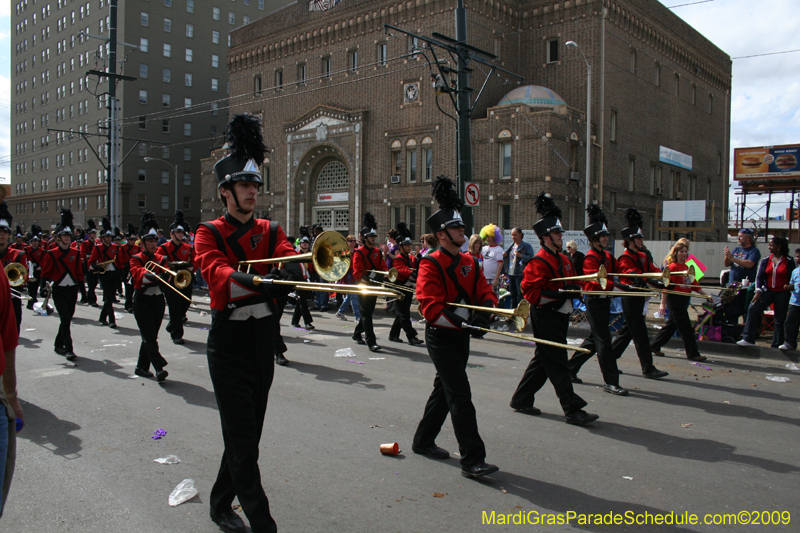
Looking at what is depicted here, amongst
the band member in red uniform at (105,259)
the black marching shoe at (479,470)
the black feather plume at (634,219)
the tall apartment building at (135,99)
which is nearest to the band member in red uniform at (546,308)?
the black marching shoe at (479,470)

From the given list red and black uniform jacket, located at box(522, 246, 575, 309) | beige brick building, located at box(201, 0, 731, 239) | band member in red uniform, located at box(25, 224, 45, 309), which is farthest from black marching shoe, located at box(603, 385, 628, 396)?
beige brick building, located at box(201, 0, 731, 239)

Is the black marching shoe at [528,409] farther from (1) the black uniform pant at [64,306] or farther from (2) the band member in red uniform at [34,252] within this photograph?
(2) the band member in red uniform at [34,252]

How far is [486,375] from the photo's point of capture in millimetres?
8039

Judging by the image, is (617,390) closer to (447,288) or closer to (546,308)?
(546,308)

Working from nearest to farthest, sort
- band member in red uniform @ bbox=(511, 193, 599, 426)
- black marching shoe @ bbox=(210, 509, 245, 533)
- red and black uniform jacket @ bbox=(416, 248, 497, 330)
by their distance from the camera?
1. black marching shoe @ bbox=(210, 509, 245, 533)
2. red and black uniform jacket @ bbox=(416, 248, 497, 330)
3. band member in red uniform @ bbox=(511, 193, 599, 426)

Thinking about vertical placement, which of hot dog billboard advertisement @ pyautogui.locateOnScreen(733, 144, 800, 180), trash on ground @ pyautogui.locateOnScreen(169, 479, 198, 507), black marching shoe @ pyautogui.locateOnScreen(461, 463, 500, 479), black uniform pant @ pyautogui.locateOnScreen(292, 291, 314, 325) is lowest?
trash on ground @ pyautogui.locateOnScreen(169, 479, 198, 507)

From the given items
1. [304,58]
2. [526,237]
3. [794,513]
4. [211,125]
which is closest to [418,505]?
[794,513]

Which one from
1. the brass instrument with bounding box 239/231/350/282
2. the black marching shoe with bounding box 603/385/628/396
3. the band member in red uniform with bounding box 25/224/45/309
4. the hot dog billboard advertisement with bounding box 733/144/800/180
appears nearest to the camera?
the brass instrument with bounding box 239/231/350/282

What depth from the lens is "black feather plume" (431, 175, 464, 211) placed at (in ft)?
16.6

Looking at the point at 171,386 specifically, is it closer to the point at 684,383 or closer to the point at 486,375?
the point at 486,375

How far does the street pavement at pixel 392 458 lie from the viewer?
398 cm

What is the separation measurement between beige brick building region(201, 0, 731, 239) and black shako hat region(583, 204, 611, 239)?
2007 centimetres

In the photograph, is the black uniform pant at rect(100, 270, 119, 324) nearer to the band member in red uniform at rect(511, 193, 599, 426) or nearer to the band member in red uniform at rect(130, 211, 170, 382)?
the band member in red uniform at rect(130, 211, 170, 382)

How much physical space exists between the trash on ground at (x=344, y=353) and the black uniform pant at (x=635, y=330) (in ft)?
13.6
